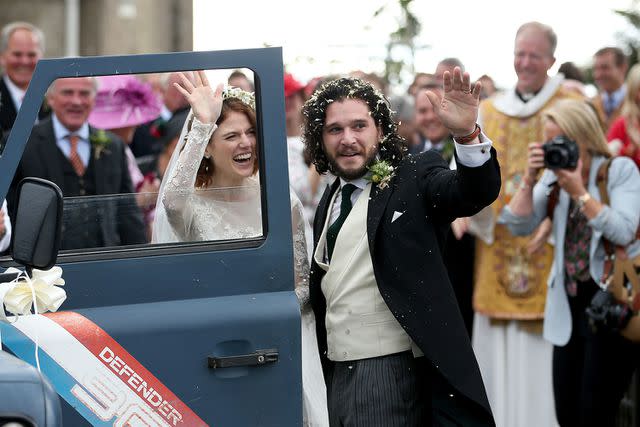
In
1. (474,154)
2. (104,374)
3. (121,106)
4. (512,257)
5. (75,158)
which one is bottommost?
(104,374)

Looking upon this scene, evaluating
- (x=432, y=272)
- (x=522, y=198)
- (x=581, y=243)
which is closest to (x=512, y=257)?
(x=522, y=198)

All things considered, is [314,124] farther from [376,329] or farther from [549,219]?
[549,219]

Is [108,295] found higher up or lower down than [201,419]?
higher up

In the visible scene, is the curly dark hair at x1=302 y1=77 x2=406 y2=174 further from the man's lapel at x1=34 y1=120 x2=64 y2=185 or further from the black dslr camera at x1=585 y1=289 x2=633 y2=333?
the black dslr camera at x1=585 y1=289 x2=633 y2=333

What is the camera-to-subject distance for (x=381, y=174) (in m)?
4.31

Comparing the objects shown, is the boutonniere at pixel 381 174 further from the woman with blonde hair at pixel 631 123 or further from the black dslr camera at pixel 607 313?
the woman with blonde hair at pixel 631 123

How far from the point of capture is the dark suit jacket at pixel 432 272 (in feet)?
13.3

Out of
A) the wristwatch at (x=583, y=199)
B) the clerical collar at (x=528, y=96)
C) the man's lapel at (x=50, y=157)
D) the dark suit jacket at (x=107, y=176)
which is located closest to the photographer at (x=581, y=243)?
the wristwatch at (x=583, y=199)

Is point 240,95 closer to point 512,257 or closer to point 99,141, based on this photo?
point 99,141

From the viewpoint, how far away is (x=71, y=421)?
3.61 meters

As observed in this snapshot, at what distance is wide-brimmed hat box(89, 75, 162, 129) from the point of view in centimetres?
560

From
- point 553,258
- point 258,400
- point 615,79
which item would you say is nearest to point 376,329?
point 258,400

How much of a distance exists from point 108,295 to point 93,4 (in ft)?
42.9

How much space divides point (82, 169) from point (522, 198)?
7.66ft
